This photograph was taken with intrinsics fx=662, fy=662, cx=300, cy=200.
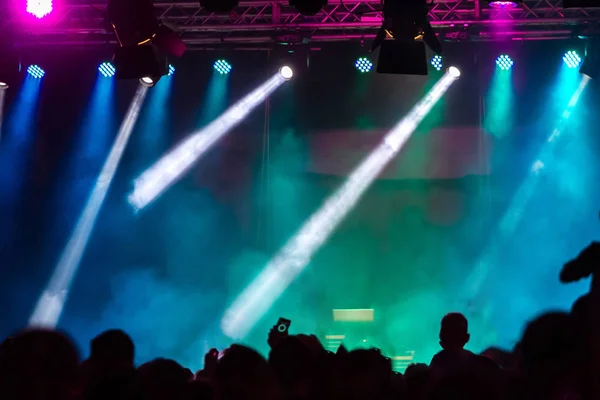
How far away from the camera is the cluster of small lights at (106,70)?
28.6 ft

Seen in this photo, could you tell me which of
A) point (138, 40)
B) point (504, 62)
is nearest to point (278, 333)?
point (138, 40)

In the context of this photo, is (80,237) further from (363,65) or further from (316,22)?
(363,65)

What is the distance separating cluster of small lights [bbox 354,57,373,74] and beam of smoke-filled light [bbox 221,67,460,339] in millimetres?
777

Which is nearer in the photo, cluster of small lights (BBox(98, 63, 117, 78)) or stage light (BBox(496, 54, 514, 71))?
stage light (BBox(496, 54, 514, 71))

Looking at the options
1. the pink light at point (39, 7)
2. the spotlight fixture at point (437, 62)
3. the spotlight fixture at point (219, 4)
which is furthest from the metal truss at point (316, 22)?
the spotlight fixture at point (219, 4)

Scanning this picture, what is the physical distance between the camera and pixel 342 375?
2064 millimetres

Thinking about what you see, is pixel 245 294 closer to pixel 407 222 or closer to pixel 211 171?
pixel 211 171

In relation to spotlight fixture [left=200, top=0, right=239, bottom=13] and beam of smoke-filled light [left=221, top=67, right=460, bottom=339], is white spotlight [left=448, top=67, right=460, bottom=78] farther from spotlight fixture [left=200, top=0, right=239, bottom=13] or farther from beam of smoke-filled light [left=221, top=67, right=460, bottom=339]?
spotlight fixture [left=200, top=0, right=239, bottom=13]

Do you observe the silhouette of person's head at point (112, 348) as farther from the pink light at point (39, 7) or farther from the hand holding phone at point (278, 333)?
the pink light at point (39, 7)

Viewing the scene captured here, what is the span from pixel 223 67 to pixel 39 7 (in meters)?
2.45

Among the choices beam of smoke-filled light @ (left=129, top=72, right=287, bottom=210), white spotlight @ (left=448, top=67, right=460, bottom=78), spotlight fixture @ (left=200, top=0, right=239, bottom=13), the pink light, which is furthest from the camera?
beam of smoke-filled light @ (left=129, top=72, right=287, bottom=210)

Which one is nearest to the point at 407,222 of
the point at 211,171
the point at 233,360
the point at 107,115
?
the point at 211,171

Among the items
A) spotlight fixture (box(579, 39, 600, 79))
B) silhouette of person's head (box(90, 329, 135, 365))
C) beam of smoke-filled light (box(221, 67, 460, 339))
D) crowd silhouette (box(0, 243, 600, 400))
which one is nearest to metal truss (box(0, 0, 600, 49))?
spotlight fixture (box(579, 39, 600, 79))

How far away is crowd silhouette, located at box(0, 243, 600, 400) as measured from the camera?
1.63 metres
